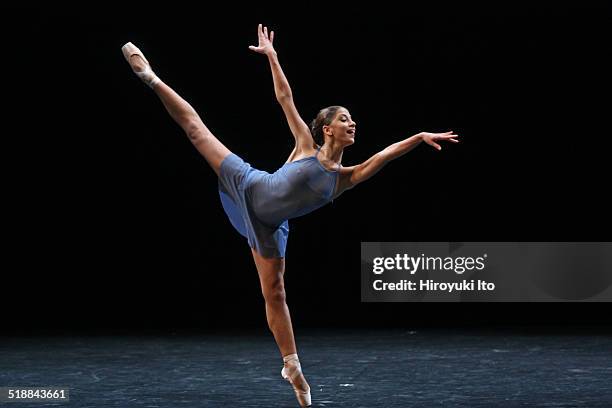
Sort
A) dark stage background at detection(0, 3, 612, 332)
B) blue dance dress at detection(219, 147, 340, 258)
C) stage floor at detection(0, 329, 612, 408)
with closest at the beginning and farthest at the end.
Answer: blue dance dress at detection(219, 147, 340, 258) → stage floor at detection(0, 329, 612, 408) → dark stage background at detection(0, 3, 612, 332)

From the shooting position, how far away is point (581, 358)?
5.16 metres

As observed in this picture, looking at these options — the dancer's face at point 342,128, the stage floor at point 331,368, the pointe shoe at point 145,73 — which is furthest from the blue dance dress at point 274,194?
the stage floor at point 331,368

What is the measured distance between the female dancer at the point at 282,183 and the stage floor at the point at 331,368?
1.61 feet

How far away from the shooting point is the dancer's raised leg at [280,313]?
3.52 metres

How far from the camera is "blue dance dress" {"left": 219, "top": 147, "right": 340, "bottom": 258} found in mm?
3473

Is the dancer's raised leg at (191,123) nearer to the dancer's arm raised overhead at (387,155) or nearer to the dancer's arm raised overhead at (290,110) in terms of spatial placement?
the dancer's arm raised overhead at (290,110)

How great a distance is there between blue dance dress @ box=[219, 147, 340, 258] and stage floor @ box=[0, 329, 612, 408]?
74 centimetres

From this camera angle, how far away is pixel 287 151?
704 centimetres

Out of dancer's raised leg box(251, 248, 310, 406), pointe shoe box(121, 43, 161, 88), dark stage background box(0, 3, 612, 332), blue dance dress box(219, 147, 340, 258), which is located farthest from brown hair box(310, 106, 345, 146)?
dark stage background box(0, 3, 612, 332)

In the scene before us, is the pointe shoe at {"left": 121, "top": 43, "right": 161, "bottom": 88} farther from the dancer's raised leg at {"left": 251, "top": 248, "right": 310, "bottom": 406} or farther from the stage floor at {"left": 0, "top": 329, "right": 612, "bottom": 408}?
the stage floor at {"left": 0, "top": 329, "right": 612, "bottom": 408}

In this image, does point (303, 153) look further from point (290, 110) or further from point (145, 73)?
point (145, 73)

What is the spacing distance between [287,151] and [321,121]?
347 cm

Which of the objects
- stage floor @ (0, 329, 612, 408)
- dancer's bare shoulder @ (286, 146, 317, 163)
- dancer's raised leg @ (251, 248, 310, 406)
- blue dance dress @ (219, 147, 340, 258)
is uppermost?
dancer's bare shoulder @ (286, 146, 317, 163)

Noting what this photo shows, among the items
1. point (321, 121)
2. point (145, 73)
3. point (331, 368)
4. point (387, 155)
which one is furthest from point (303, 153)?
point (331, 368)
